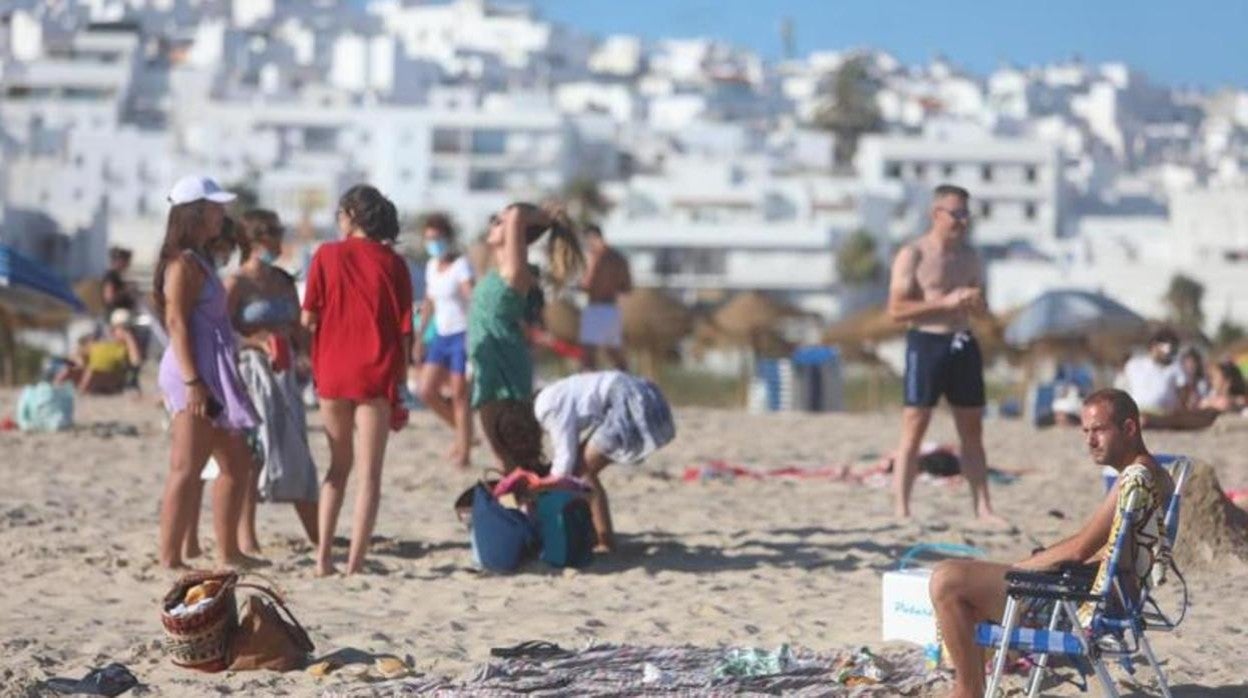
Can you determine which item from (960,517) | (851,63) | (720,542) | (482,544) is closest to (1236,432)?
(960,517)

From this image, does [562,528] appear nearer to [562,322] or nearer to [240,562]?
[240,562]

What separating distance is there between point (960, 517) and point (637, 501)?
1487mm

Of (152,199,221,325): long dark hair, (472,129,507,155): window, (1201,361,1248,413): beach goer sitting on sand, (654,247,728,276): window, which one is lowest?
(1201,361,1248,413): beach goer sitting on sand

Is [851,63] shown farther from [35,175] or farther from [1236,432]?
[1236,432]

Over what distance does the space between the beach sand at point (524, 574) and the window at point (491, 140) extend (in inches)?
2764

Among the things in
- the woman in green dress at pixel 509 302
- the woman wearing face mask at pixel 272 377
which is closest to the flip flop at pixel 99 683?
the woman wearing face mask at pixel 272 377

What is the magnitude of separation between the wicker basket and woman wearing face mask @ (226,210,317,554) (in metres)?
1.96

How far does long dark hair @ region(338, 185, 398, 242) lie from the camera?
8062mm

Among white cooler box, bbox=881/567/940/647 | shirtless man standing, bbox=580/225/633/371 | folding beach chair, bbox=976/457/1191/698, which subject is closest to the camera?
folding beach chair, bbox=976/457/1191/698

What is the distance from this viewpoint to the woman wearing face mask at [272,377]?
858 cm

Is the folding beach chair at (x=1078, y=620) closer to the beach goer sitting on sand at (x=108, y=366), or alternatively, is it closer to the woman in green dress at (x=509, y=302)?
the woman in green dress at (x=509, y=302)

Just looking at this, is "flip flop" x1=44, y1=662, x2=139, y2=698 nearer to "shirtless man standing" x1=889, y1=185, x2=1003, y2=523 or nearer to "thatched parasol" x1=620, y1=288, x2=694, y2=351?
"shirtless man standing" x1=889, y1=185, x2=1003, y2=523

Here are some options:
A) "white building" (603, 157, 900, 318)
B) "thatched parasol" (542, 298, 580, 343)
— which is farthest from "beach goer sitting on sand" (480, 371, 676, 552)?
"white building" (603, 157, 900, 318)

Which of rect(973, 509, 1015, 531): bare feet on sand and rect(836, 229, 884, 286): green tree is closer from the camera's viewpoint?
rect(973, 509, 1015, 531): bare feet on sand
